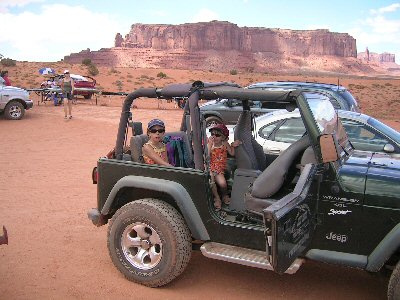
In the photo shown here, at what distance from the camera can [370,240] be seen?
384 cm

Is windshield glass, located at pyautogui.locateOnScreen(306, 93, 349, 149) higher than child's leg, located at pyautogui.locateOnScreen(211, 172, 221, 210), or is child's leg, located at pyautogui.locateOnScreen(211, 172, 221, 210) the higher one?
windshield glass, located at pyautogui.locateOnScreen(306, 93, 349, 149)

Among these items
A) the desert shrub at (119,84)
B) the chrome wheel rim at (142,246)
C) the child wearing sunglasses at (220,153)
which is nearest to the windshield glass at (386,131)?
the child wearing sunglasses at (220,153)

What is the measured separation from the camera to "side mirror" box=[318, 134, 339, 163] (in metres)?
3.76

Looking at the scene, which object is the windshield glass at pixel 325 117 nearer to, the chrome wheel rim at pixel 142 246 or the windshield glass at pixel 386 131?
the chrome wheel rim at pixel 142 246

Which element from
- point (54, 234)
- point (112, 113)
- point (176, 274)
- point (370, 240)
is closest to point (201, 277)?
point (176, 274)

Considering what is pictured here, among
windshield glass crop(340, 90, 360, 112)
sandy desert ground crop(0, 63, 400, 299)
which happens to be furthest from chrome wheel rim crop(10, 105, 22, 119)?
windshield glass crop(340, 90, 360, 112)

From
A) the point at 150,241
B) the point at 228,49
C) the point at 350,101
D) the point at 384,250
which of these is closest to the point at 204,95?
the point at 150,241

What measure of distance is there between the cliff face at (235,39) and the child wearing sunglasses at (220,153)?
12725 cm

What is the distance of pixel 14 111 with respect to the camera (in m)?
17.8

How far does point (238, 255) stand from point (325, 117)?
1.50 meters

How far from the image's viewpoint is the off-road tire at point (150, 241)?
14.5 ft

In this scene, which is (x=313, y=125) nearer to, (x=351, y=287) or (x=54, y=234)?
(x=351, y=287)

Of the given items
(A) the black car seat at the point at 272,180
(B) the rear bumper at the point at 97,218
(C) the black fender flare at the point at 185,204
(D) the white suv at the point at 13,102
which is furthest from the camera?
(D) the white suv at the point at 13,102

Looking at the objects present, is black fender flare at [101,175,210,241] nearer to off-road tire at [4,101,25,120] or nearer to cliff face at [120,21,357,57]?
off-road tire at [4,101,25,120]
